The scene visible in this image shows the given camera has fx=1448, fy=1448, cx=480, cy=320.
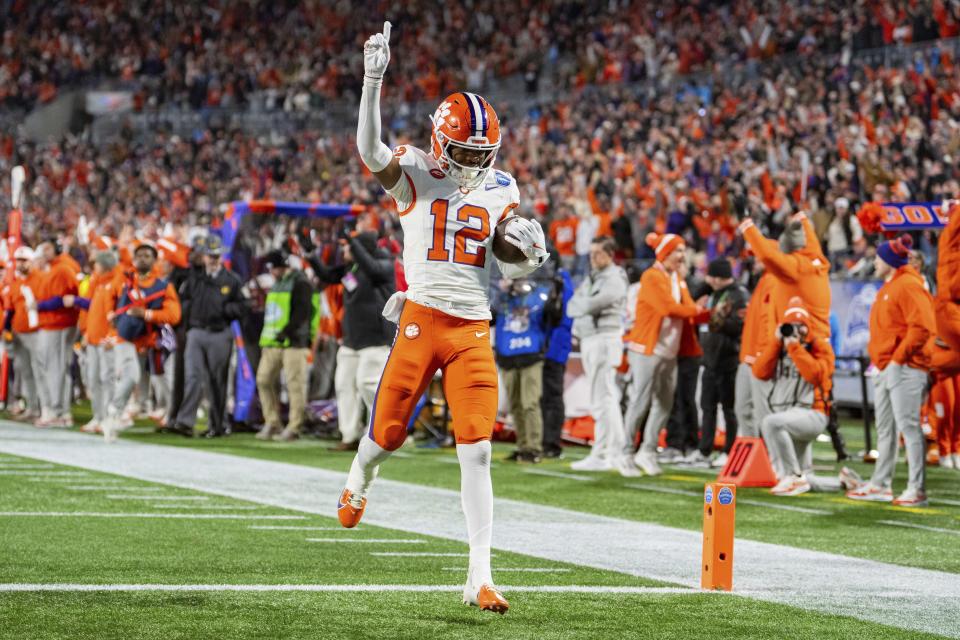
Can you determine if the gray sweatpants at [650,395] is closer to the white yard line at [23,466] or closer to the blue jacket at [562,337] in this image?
the blue jacket at [562,337]

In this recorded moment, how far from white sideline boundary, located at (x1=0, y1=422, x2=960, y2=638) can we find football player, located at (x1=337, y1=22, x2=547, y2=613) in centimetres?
142

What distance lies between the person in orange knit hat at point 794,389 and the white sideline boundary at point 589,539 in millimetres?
2116

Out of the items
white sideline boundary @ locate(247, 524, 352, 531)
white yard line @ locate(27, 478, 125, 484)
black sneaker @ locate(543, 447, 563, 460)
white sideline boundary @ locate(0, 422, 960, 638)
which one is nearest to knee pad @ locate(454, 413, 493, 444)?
white sideline boundary @ locate(0, 422, 960, 638)

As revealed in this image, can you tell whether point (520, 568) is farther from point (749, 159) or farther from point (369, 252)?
point (749, 159)

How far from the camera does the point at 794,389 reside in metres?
10.7

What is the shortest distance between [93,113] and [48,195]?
508cm

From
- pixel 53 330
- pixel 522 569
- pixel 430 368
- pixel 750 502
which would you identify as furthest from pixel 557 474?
pixel 53 330

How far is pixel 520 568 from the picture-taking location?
6.84 m

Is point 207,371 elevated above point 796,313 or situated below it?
below

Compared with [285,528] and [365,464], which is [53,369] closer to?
[285,528]

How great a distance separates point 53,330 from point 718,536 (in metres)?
11.1

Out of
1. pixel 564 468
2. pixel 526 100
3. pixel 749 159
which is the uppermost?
pixel 526 100

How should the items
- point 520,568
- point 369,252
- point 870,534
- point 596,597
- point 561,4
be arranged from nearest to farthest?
point 596,597 < point 520,568 < point 870,534 < point 369,252 < point 561,4

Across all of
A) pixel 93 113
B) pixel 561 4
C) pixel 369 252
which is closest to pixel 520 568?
pixel 369 252
